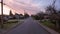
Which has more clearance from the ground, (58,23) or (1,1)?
(1,1)

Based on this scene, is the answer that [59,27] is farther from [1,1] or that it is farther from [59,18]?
[1,1]

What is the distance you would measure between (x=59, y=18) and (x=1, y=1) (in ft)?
34.1

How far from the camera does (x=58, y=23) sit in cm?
2545

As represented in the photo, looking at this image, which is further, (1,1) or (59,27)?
(1,1)

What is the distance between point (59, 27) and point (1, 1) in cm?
1089

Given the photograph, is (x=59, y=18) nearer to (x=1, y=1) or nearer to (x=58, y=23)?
(x=58, y=23)

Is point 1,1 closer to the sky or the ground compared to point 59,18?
closer to the sky

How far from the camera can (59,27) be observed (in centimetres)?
2533

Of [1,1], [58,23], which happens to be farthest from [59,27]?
[1,1]

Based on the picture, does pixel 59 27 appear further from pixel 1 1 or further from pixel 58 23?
pixel 1 1

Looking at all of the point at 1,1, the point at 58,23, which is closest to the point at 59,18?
the point at 58,23

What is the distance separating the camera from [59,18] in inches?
1006

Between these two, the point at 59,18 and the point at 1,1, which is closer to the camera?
the point at 59,18

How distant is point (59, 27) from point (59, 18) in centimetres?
144
